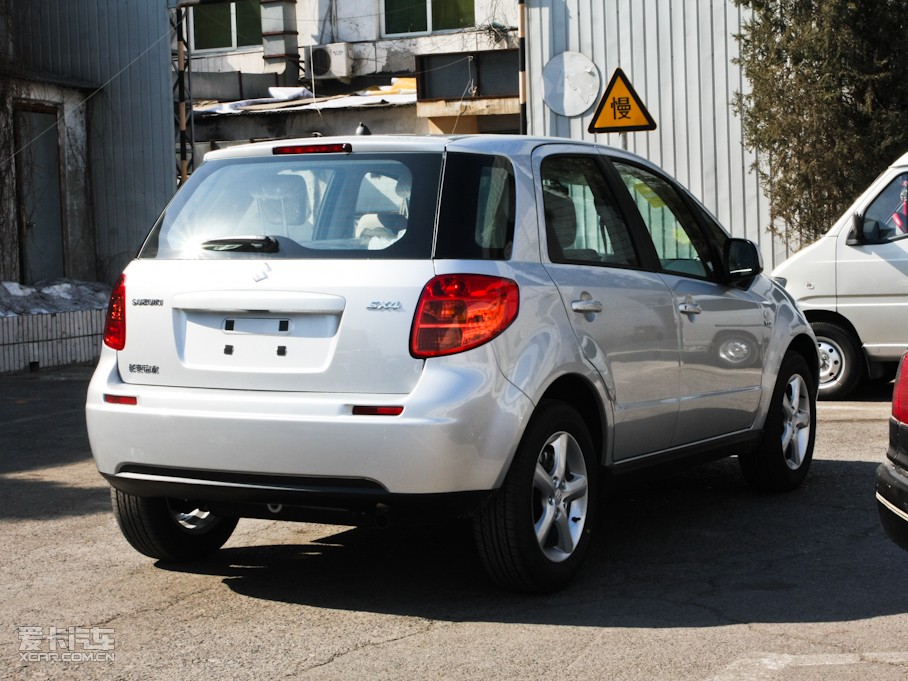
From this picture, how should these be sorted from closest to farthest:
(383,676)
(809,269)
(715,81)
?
(383,676) → (809,269) → (715,81)

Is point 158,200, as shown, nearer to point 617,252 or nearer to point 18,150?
point 18,150

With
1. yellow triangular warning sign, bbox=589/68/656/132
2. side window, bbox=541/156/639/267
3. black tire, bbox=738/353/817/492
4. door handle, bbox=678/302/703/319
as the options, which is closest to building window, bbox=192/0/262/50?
yellow triangular warning sign, bbox=589/68/656/132

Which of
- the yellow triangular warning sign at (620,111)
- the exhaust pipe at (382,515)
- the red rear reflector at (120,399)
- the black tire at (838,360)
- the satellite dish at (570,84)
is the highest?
the satellite dish at (570,84)

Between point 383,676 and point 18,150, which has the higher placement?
point 18,150

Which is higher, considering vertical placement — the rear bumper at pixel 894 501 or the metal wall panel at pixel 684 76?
the metal wall panel at pixel 684 76

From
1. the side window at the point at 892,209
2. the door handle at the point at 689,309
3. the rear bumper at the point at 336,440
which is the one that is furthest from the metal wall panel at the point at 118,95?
the rear bumper at the point at 336,440

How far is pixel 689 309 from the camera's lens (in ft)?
20.3

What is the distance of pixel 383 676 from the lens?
4238mm

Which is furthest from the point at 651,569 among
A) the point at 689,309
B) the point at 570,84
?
the point at 570,84

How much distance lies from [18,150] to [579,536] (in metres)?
12.8

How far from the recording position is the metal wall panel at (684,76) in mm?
14906

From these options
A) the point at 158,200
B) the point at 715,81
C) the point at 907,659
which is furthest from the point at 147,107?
the point at 907,659

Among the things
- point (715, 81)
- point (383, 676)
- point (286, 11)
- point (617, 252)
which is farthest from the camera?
point (286, 11)

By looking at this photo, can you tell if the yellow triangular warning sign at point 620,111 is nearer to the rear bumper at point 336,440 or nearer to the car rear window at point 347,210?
the car rear window at point 347,210
